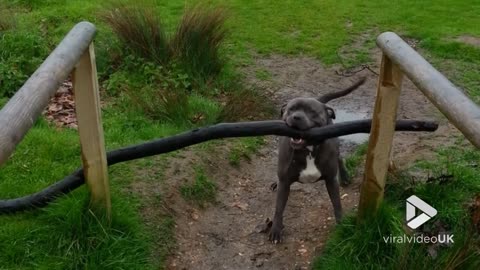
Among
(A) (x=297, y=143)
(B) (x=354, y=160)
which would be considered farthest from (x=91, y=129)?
(B) (x=354, y=160)

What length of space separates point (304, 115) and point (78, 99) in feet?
4.30

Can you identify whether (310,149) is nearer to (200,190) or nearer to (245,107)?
(200,190)

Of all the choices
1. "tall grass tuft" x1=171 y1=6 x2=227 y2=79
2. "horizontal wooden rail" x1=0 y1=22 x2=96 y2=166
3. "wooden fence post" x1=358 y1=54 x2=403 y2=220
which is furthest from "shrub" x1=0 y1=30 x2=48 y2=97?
"wooden fence post" x1=358 y1=54 x2=403 y2=220

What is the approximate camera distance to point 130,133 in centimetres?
547

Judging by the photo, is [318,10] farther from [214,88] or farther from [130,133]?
[130,133]

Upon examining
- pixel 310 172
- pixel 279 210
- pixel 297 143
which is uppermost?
pixel 297 143

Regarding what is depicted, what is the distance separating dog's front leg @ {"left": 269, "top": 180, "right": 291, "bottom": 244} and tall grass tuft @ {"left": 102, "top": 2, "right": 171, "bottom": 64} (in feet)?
9.60

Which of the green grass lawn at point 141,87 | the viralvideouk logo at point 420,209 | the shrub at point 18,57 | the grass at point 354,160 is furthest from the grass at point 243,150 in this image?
the shrub at point 18,57

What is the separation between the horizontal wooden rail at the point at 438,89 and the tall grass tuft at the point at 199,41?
3461mm

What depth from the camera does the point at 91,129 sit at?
3490mm

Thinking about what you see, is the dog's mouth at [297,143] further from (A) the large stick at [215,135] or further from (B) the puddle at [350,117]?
(B) the puddle at [350,117]

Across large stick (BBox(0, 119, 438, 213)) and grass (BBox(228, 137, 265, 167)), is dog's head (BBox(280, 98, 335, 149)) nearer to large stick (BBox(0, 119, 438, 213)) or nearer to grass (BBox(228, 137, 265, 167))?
large stick (BBox(0, 119, 438, 213))

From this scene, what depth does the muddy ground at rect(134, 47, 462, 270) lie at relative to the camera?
4168 millimetres

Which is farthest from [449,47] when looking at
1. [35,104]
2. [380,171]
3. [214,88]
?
[35,104]
